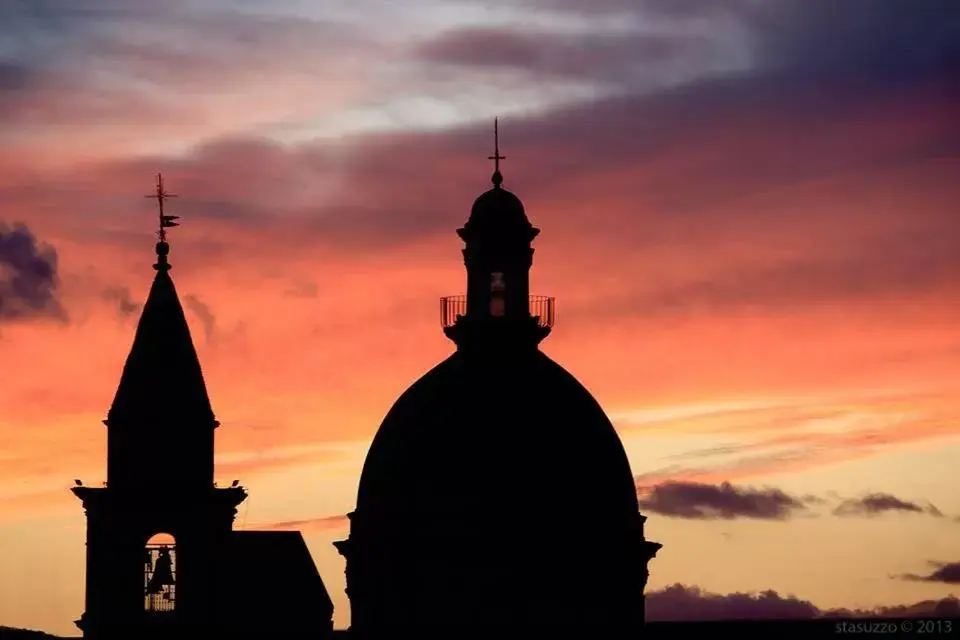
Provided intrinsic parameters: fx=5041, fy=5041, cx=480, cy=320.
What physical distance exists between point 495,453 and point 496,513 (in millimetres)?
1716

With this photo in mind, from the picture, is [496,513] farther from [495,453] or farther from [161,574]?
[161,574]

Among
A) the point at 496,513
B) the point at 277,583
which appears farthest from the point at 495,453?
the point at 277,583

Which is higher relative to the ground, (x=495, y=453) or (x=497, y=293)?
(x=497, y=293)

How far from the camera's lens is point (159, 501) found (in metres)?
133

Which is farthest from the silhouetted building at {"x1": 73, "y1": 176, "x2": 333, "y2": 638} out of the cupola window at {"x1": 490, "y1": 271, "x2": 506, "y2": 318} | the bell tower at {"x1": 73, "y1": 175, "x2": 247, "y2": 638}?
the cupola window at {"x1": 490, "y1": 271, "x2": 506, "y2": 318}

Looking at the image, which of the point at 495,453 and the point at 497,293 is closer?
the point at 495,453

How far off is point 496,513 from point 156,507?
30.6 feet

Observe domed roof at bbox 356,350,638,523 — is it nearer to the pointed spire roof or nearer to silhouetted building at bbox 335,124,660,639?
silhouetted building at bbox 335,124,660,639

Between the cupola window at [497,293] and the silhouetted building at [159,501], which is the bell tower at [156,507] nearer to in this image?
the silhouetted building at [159,501]

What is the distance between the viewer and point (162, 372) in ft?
438

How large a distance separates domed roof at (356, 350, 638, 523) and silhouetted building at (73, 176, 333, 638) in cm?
514

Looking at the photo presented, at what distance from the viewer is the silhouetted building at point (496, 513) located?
13538 cm

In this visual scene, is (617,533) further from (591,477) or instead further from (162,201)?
(162,201)

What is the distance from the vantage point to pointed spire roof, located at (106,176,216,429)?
436 feet
